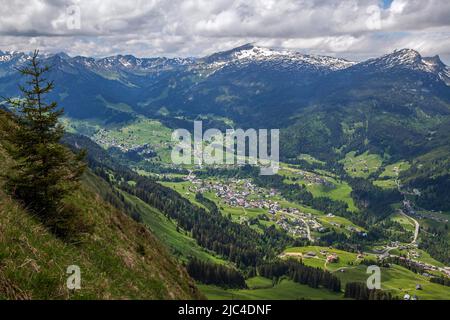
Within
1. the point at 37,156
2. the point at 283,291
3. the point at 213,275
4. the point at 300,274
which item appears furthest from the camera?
the point at 300,274

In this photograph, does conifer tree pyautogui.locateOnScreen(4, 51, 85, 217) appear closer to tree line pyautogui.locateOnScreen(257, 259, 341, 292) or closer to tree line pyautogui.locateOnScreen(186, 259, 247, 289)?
tree line pyautogui.locateOnScreen(186, 259, 247, 289)

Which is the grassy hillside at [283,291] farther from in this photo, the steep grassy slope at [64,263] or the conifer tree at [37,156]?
the conifer tree at [37,156]

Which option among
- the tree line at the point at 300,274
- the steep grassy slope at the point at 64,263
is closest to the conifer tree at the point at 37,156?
the steep grassy slope at the point at 64,263

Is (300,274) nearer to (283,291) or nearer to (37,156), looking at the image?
(283,291)

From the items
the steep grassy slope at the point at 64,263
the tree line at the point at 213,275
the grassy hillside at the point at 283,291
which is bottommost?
the grassy hillside at the point at 283,291

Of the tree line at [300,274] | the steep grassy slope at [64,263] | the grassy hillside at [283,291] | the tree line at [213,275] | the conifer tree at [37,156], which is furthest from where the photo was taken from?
the tree line at [300,274]

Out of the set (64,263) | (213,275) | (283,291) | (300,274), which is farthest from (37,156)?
(300,274)

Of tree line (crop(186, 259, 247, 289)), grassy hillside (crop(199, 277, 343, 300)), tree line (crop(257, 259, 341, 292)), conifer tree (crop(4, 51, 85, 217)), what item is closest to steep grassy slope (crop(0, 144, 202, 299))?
conifer tree (crop(4, 51, 85, 217))

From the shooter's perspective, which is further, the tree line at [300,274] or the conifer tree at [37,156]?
the tree line at [300,274]
